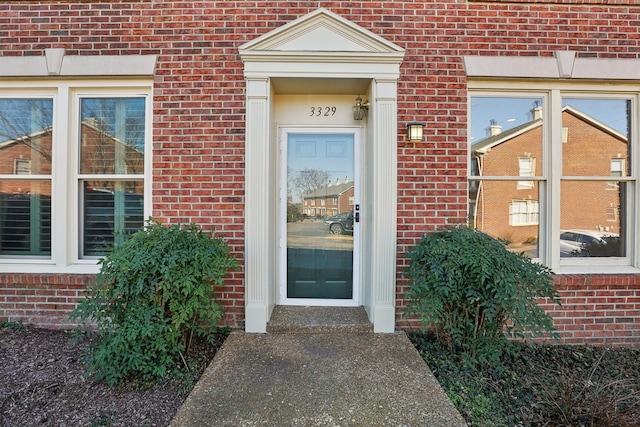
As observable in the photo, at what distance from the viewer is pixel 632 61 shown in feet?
11.4

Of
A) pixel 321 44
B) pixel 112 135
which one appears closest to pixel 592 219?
pixel 321 44

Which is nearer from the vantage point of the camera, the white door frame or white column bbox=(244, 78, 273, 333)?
white column bbox=(244, 78, 273, 333)

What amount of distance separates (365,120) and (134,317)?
288cm

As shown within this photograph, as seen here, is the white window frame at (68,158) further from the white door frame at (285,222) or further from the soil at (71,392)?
the white door frame at (285,222)

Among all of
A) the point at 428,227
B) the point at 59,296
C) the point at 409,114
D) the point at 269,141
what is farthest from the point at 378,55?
the point at 59,296

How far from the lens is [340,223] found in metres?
3.82

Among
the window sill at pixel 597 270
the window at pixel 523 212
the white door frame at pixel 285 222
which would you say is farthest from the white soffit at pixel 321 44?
the window sill at pixel 597 270

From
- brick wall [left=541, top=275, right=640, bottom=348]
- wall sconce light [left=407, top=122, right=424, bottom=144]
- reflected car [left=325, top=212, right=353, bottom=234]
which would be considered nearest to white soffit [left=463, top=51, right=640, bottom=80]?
wall sconce light [left=407, top=122, right=424, bottom=144]

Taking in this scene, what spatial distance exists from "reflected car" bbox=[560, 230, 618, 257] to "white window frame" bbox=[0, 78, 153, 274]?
440cm

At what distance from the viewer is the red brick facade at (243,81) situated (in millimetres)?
3404

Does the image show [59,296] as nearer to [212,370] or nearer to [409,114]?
[212,370]

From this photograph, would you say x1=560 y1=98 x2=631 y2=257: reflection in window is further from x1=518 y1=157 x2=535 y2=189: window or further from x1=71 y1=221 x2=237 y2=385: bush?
x1=71 y1=221 x2=237 y2=385: bush

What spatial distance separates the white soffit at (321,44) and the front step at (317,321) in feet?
8.20

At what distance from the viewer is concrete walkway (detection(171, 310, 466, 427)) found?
207cm
